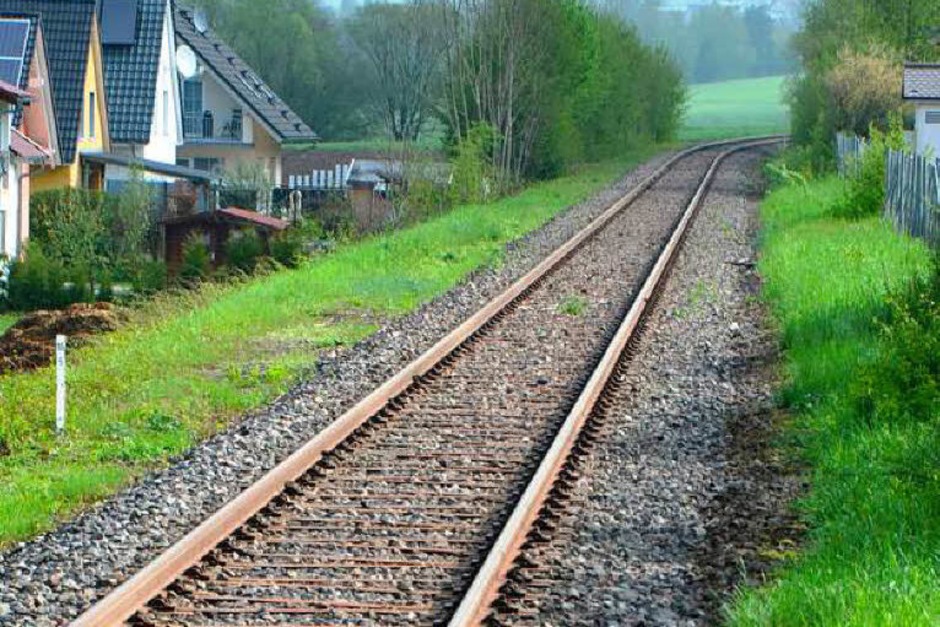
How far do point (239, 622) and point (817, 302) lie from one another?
11110 mm

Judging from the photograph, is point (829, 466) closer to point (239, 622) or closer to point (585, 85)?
point (239, 622)

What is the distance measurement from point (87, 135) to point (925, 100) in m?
22.9

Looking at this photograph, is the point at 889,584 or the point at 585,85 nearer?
the point at 889,584

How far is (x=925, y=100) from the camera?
130ft

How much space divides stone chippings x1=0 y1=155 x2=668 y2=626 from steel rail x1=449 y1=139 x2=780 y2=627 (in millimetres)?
1760

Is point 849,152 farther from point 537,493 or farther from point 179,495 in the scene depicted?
point 179,495

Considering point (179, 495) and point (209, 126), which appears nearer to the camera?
point (179, 495)

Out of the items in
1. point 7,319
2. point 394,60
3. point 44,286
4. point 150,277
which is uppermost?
point 394,60

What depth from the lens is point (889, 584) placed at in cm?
744

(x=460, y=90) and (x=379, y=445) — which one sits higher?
(x=460, y=90)

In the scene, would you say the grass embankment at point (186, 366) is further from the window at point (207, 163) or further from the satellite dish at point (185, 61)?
the window at point (207, 163)

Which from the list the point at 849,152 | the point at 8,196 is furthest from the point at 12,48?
the point at 849,152

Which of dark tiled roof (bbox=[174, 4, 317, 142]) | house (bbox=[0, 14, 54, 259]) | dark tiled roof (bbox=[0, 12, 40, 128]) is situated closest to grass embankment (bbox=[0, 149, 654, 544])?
house (bbox=[0, 14, 54, 259])

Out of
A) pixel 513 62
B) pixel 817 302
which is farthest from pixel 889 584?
pixel 513 62
